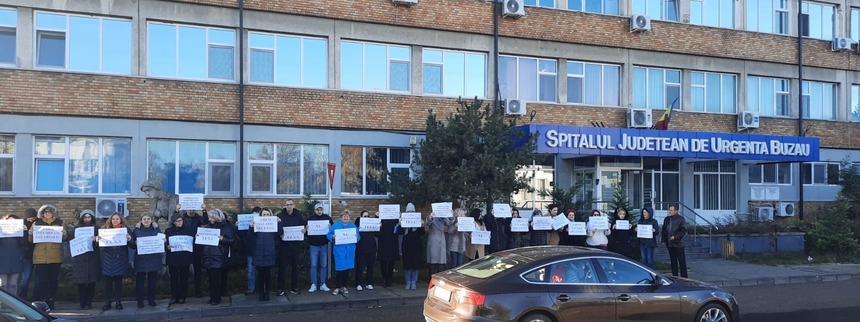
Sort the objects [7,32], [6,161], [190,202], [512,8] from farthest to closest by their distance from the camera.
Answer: [512,8] → [7,32] → [6,161] → [190,202]

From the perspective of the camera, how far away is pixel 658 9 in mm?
21281

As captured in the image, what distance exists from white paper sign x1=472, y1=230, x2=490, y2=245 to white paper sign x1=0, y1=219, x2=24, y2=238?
305 inches

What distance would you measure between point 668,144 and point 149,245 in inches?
561

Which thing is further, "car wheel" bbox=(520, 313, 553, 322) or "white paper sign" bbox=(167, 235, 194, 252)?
"white paper sign" bbox=(167, 235, 194, 252)

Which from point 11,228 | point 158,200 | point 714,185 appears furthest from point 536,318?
point 714,185

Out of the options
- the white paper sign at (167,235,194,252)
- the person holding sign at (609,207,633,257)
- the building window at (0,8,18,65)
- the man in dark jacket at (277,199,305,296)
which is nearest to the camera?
the white paper sign at (167,235,194,252)

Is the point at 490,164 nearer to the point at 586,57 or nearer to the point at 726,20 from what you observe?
the point at 586,57

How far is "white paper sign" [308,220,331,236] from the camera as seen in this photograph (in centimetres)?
1144

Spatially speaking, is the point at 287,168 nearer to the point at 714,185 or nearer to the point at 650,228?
the point at 650,228

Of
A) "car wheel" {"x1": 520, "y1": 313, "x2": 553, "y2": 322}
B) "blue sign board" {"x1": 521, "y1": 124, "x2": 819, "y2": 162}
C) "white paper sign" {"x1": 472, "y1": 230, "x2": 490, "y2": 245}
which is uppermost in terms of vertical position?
"blue sign board" {"x1": 521, "y1": 124, "x2": 819, "y2": 162}

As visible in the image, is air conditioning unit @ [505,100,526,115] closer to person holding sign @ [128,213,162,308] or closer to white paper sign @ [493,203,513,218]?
white paper sign @ [493,203,513,218]

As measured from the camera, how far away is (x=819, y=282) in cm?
1434

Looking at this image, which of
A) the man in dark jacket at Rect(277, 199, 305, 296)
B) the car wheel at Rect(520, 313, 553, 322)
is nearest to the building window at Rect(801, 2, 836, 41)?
the man in dark jacket at Rect(277, 199, 305, 296)

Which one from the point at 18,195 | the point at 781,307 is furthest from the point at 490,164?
the point at 18,195
